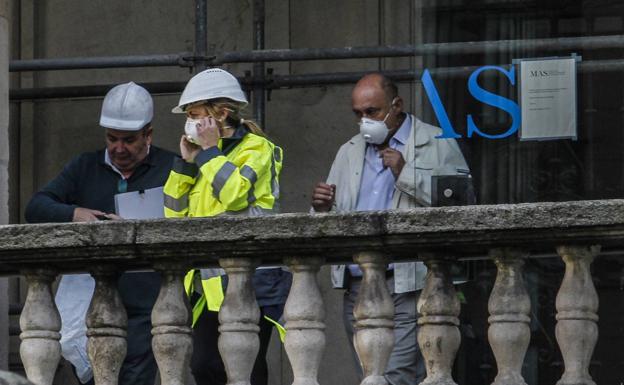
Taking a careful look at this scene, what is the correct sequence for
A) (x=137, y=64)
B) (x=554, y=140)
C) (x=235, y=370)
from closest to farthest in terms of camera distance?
(x=235, y=370) < (x=554, y=140) < (x=137, y=64)

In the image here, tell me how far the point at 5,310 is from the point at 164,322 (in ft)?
4.06

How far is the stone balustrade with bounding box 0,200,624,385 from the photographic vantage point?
7949 mm

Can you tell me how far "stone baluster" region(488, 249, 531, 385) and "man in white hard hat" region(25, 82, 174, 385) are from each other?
161 cm

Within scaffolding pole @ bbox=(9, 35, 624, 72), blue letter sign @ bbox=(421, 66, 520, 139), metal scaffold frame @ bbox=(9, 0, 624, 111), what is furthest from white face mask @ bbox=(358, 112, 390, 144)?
scaffolding pole @ bbox=(9, 35, 624, 72)

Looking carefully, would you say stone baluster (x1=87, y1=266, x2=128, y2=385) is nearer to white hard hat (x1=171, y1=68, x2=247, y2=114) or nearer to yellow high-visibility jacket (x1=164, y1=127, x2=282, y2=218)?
yellow high-visibility jacket (x1=164, y1=127, x2=282, y2=218)

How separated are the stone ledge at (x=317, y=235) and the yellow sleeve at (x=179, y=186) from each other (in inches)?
28.8

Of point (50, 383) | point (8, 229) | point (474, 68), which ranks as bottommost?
point (50, 383)

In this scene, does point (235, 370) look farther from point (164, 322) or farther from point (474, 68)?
point (474, 68)

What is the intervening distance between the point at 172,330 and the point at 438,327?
91 cm

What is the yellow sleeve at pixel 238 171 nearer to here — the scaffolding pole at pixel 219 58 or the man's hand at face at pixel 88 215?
the man's hand at face at pixel 88 215

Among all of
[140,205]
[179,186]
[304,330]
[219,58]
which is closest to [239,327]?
[304,330]

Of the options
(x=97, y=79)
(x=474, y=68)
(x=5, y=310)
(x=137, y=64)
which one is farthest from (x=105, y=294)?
(x=97, y=79)

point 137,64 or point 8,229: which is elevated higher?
point 137,64

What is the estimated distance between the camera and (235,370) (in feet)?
26.7
